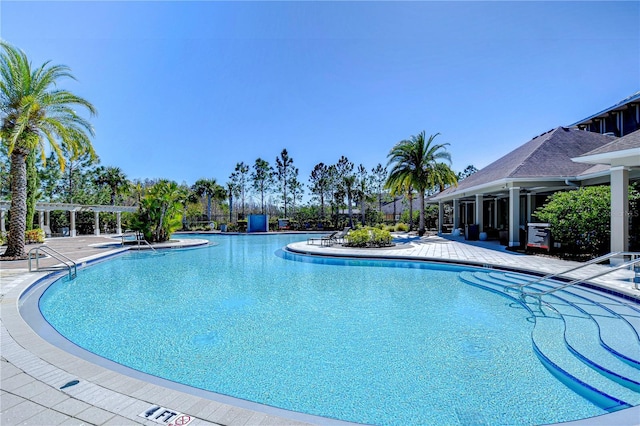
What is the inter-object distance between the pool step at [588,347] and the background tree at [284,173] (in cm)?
3321

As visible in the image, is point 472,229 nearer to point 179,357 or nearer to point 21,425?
point 179,357

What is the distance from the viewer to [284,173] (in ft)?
125

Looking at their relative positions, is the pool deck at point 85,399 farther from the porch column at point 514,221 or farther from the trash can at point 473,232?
the trash can at point 473,232

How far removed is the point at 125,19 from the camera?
10133 millimetres

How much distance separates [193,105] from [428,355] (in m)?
22.4

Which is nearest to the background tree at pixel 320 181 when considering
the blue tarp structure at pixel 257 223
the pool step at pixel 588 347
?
the blue tarp structure at pixel 257 223

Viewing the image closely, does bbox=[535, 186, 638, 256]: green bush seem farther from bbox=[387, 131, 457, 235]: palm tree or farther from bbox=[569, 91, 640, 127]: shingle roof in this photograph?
bbox=[569, 91, 640, 127]: shingle roof

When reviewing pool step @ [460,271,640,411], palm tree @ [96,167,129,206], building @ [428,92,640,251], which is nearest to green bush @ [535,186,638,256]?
building @ [428,92,640,251]

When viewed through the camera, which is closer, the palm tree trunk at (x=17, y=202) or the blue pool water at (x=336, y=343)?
the blue pool water at (x=336, y=343)

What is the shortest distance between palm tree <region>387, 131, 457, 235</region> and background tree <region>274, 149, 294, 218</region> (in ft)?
64.8

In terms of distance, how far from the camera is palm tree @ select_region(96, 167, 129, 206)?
1383 inches

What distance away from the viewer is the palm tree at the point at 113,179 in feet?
115

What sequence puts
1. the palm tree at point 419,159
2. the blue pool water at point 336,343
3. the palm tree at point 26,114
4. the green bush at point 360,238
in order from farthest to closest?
the palm tree at point 419,159 → the green bush at point 360,238 → the palm tree at point 26,114 → the blue pool water at point 336,343

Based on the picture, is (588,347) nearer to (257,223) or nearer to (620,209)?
(620,209)
